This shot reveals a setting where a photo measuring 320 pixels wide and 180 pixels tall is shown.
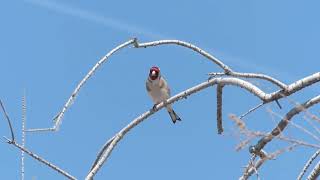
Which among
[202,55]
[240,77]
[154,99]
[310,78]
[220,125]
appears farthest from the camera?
[154,99]

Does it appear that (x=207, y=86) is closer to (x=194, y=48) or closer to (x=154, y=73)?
(x=194, y=48)

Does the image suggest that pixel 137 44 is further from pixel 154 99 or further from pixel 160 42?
pixel 154 99

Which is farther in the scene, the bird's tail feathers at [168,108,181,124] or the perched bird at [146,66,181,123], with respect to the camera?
the bird's tail feathers at [168,108,181,124]

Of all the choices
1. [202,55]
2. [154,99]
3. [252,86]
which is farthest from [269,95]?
[154,99]

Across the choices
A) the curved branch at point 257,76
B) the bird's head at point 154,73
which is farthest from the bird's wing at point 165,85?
the curved branch at point 257,76

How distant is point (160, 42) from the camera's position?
13.9ft

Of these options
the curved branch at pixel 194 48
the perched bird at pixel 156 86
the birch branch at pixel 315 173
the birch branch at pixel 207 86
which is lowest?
the birch branch at pixel 315 173

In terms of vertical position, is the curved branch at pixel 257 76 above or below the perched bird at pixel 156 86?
below

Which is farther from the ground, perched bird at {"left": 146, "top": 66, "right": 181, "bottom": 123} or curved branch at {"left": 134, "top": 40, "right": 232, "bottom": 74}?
perched bird at {"left": 146, "top": 66, "right": 181, "bottom": 123}

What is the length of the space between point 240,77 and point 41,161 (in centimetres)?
128

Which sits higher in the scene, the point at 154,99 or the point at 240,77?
the point at 154,99

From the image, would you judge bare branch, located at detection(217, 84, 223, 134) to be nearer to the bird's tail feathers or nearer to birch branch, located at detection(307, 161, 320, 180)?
birch branch, located at detection(307, 161, 320, 180)

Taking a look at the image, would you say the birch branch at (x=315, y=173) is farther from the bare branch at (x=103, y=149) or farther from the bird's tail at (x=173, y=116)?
the bird's tail at (x=173, y=116)

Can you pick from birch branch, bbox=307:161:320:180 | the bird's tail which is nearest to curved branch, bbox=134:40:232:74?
birch branch, bbox=307:161:320:180
